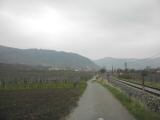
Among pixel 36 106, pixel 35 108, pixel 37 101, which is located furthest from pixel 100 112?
pixel 37 101

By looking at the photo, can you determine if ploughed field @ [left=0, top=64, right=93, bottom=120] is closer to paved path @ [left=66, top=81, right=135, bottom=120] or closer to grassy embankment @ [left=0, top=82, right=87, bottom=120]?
grassy embankment @ [left=0, top=82, right=87, bottom=120]

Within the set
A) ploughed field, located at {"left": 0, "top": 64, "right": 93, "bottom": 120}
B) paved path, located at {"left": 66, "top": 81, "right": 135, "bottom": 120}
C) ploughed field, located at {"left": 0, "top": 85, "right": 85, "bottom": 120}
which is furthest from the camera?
ploughed field, located at {"left": 0, "top": 64, "right": 93, "bottom": 120}

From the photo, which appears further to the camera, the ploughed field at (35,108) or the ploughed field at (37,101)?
the ploughed field at (37,101)

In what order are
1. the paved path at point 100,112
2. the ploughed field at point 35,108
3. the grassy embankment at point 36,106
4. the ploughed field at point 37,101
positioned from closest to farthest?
the paved path at point 100,112 < the ploughed field at point 35,108 < the grassy embankment at point 36,106 < the ploughed field at point 37,101

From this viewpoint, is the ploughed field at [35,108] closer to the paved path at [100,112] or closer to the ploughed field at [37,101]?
the ploughed field at [37,101]

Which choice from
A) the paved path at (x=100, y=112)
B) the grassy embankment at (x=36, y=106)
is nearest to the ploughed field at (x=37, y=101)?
the grassy embankment at (x=36, y=106)

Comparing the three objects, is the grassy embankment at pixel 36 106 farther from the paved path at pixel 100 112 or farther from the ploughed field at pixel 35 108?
the paved path at pixel 100 112

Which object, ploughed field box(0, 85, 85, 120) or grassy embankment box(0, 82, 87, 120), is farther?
grassy embankment box(0, 82, 87, 120)

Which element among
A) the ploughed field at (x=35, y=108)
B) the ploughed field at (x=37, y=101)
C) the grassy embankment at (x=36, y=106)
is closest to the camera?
the ploughed field at (x=35, y=108)

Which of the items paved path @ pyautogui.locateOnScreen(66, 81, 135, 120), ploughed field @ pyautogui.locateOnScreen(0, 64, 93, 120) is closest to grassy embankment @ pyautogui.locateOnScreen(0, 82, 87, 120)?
ploughed field @ pyautogui.locateOnScreen(0, 64, 93, 120)

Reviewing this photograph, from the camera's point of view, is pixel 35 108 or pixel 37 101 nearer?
pixel 35 108

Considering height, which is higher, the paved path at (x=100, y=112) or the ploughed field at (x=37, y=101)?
the paved path at (x=100, y=112)

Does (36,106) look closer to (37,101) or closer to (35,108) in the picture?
(35,108)

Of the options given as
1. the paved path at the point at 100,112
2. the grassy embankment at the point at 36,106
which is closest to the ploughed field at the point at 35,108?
the grassy embankment at the point at 36,106
